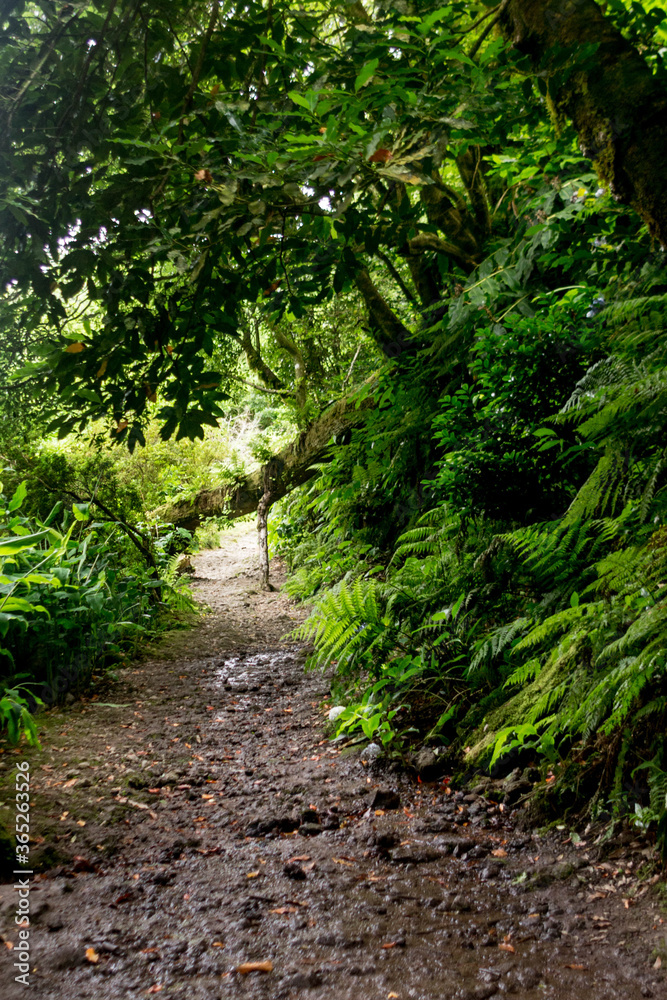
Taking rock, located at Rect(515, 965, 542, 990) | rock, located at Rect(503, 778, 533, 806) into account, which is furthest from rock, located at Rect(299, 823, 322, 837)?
rock, located at Rect(515, 965, 542, 990)

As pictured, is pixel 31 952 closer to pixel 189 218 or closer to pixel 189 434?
pixel 189 434

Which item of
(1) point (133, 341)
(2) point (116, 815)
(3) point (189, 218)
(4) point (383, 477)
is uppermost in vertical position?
(3) point (189, 218)

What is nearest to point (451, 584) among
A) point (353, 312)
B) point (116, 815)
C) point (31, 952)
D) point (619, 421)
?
point (619, 421)

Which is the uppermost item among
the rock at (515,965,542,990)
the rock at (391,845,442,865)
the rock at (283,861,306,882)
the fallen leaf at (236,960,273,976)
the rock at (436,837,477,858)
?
the fallen leaf at (236,960,273,976)

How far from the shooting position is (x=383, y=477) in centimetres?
535

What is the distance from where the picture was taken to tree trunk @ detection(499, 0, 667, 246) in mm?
1989

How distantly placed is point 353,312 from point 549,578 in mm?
6292

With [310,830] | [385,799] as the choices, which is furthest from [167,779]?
[385,799]

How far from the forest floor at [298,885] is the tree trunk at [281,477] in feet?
13.6

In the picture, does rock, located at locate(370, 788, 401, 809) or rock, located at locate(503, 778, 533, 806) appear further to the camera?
rock, located at locate(370, 788, 401, 809)

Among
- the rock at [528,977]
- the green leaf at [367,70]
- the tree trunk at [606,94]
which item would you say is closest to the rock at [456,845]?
the rock at [528,977]

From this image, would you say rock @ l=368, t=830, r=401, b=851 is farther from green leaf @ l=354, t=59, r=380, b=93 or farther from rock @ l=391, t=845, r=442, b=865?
green leaf @ l=354, t=59, r=380, b=93

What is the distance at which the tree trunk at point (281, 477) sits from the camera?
7129 millimetres

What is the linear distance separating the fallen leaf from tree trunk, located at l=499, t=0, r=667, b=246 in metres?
2.48
